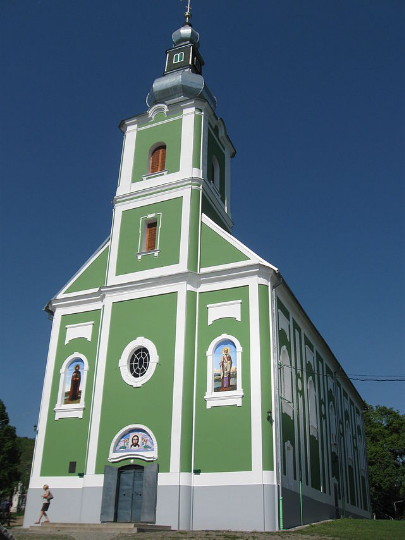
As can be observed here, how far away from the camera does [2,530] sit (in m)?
3.05

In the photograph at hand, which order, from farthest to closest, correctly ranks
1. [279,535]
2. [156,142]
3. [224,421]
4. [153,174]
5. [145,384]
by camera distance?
[156,142], [153,174], [145,384], [224,421], [279,535]

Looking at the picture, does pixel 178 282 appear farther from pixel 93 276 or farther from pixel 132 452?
pixel 132 452

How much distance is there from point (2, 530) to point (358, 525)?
18791 millimetres

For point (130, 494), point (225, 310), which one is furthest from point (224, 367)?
point (130, 494)

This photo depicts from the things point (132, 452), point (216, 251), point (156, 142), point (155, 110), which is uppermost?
point (155, 110)

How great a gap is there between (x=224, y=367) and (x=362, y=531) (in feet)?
21.8

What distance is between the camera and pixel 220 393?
61.5 ft

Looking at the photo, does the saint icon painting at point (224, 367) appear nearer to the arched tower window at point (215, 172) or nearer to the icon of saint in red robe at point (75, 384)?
the icon of saint in red robe at point (75, 384)

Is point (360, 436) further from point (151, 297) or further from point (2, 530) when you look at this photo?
point (2, 530)

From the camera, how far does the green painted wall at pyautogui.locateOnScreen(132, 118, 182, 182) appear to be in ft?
80.9

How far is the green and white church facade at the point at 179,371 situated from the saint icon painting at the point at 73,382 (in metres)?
0.05

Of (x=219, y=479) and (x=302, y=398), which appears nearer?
(x=219, y=479)

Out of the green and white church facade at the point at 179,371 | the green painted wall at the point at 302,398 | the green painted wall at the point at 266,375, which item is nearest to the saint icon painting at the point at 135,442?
the green and white church facade at the point at 179,371

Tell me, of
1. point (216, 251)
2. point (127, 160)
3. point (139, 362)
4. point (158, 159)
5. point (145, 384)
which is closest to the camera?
point (145, 384)
